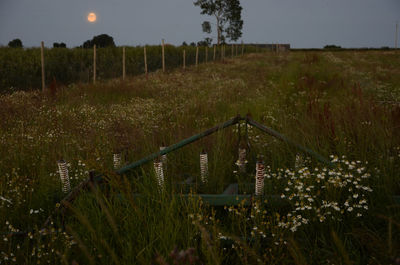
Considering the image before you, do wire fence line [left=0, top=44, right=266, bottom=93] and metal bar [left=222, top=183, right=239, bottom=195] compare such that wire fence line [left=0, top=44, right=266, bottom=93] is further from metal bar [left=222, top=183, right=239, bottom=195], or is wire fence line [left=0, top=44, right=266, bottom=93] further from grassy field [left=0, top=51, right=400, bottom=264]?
metal bar [left=222, top=183, right=239, bottom=195]

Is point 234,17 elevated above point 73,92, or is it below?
above

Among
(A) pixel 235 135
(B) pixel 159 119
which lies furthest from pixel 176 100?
(A) pixel 235 135

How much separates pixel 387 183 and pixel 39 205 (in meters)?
3.45

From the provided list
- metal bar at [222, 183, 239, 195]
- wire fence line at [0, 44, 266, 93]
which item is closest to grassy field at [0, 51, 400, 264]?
metal bar at [222, 183, 239, 195]

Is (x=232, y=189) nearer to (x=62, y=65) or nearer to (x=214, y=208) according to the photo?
(x=214, y=208)

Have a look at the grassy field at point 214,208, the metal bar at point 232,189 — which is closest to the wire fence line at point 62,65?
the grassy field at point 214,208

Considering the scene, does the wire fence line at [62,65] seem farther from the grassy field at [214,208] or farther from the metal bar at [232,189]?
the metal bar at [232,189]

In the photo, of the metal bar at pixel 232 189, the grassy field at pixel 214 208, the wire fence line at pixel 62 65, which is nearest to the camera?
the grassy field at pixel 214 208

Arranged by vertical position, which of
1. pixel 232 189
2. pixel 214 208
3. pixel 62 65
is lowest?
pixel 214 208

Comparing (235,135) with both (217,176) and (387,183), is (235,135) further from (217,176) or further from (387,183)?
(387,183)

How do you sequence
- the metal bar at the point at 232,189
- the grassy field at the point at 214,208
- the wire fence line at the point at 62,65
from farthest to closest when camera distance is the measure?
the wire fence line at the point at 62,65, the metal bar at the point at 232,189, the grassy field at the point at 214,208

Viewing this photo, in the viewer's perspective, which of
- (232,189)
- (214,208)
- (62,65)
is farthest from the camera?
(62,65)

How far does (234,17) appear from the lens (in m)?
61.8

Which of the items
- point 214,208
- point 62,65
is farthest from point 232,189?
point 62,65
